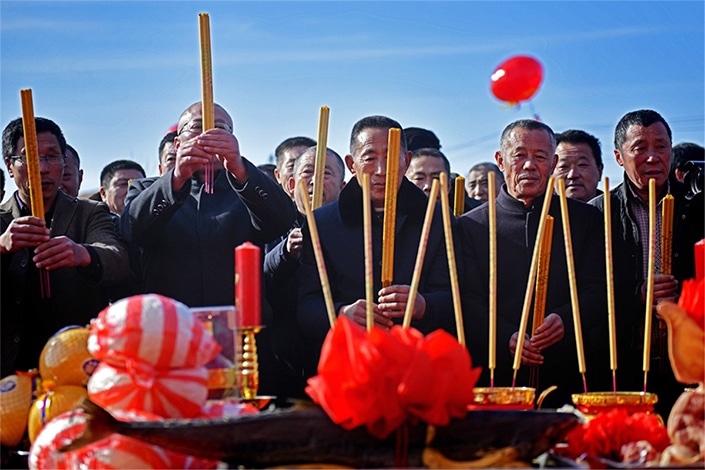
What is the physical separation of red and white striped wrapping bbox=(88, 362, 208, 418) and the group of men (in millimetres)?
1376

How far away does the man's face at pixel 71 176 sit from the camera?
4.83m

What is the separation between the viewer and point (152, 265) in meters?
3.90

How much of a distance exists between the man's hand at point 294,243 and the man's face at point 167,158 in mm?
1211

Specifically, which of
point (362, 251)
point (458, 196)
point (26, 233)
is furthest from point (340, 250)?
point (26, 233)

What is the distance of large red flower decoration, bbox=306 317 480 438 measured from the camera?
1.82 meters

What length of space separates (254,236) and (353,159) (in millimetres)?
543

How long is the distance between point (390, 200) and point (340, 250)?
3.13 ft

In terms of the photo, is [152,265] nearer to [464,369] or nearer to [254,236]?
[254,236]

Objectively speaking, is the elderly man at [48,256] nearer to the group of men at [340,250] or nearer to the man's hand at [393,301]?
the group of men at [340,250]

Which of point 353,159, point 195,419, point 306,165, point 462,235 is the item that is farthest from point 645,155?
point 195,419

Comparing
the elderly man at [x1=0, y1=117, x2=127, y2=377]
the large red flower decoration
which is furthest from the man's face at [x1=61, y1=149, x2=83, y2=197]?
the large red flower decoration

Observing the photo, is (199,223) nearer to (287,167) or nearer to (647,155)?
(287,167)

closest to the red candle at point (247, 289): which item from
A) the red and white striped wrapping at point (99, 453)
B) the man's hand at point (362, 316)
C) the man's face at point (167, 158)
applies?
the red and white striped wrapping at point (99, 453)

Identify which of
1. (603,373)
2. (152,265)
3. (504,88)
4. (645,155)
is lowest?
(603,373)
